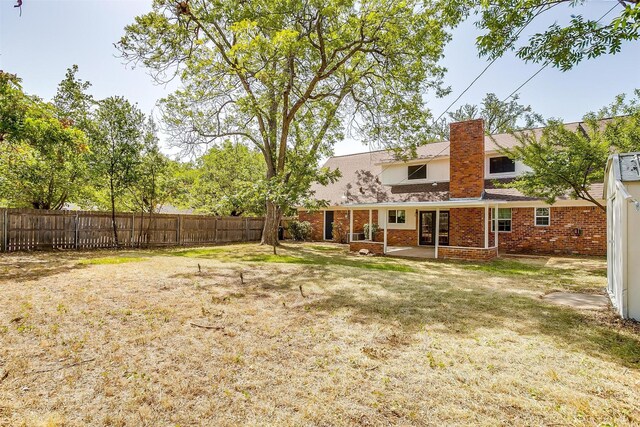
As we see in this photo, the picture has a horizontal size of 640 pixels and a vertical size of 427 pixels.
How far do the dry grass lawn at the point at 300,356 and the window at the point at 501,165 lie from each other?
35.5 ft

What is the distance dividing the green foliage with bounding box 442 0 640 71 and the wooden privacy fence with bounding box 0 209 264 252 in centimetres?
1466

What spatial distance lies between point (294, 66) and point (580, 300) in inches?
495

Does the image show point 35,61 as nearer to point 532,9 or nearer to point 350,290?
point 350,290

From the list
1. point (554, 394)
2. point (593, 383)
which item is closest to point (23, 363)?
point (554, 394)

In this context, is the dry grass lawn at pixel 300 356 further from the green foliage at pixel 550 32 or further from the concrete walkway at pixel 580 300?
the green foliage at pixel 550 32

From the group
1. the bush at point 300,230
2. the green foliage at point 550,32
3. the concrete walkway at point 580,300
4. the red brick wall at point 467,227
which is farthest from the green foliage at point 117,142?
the concrete walkway at point 580,300

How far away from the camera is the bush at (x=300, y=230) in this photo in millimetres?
20803

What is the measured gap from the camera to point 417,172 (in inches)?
698

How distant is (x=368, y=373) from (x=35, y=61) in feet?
42.3

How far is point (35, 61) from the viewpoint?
9.92m

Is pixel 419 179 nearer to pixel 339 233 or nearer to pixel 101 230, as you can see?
pixel 339 233

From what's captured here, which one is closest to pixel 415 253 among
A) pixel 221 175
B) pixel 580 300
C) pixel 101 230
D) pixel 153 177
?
pixel 580 300

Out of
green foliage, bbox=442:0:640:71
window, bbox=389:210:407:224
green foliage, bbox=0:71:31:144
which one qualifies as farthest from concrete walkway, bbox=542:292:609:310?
green foliage, bbox=0:71:31:144

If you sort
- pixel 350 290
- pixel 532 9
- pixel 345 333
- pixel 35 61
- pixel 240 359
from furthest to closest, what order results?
pixel 35 61 < pixel 350 290 < pixel 532 9 < pixel 345 333 < pixel 240 359
